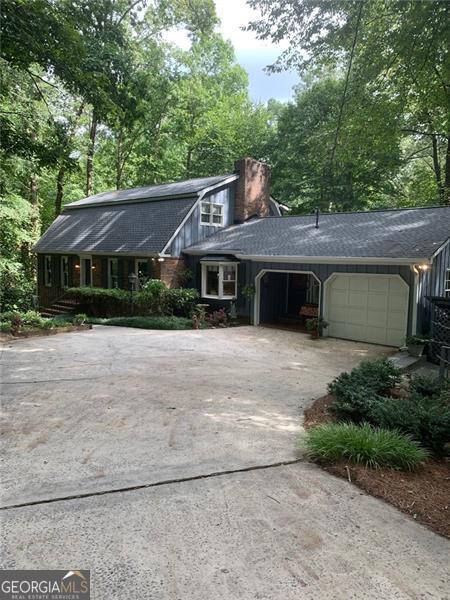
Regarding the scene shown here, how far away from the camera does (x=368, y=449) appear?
4172 mm

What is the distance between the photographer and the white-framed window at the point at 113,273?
18.4 m

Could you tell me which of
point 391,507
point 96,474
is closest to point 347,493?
point 391,507

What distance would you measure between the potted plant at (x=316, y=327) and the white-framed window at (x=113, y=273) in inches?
373

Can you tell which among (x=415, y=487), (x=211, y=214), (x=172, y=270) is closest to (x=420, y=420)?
(x=415, y=487)

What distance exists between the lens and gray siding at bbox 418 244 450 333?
11.0 metres

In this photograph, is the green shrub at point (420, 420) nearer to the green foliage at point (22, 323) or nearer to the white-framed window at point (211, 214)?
the green foliage at point (22, 323)

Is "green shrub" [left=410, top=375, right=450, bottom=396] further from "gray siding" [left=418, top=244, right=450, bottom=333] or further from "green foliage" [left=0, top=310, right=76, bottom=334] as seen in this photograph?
"green foliage" [left=0, top=310, right=76, bottom=334]

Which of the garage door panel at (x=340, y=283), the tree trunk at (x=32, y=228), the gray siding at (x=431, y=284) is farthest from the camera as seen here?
the tree trunk at (x=32, y=228)

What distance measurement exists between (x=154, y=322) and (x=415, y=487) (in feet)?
36.1

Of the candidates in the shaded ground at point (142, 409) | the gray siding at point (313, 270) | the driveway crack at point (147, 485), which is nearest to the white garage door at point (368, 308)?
the gray siding at point (313, 270)

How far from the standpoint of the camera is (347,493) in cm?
360

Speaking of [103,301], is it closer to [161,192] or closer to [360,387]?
[161,192]

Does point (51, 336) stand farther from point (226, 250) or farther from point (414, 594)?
point (414, 594)

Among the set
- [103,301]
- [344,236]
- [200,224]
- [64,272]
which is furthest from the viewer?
[64,272]
